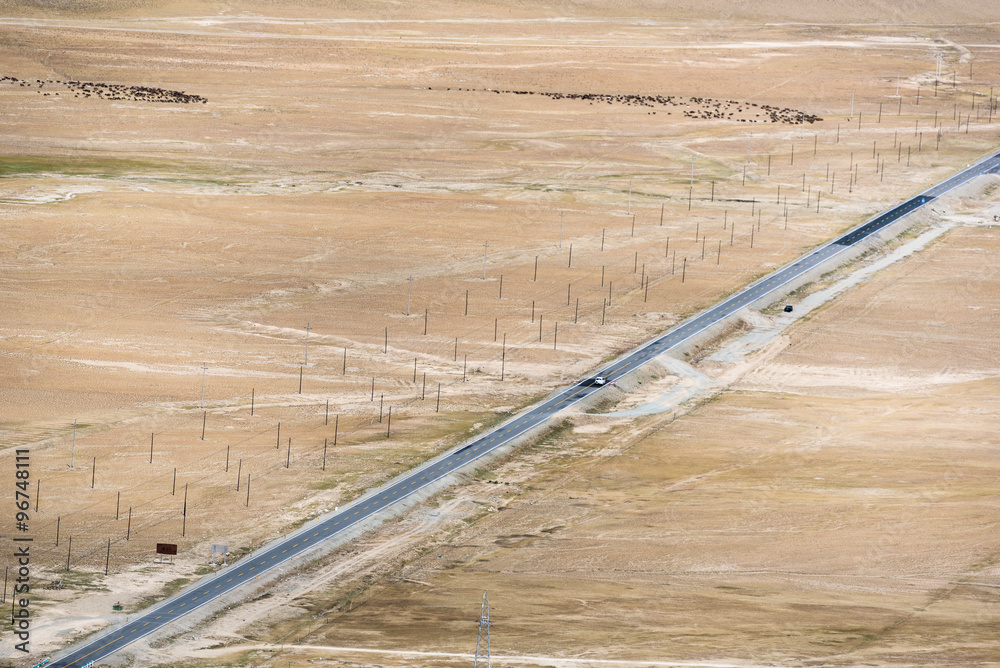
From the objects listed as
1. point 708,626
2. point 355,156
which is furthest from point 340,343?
point 355,156

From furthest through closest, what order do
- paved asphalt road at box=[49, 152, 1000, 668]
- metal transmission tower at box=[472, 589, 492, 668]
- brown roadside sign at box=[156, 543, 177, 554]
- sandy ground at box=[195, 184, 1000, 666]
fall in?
1. brown roadside sign at box=[156, 543, 177, 554]
2. sandy ground at box=[195, 184, 1000, 666]
3. paved asphalt road at box=[49, 152, 1000, 668]
4. metal transmission tower at box=[472, 589, 492, 668]

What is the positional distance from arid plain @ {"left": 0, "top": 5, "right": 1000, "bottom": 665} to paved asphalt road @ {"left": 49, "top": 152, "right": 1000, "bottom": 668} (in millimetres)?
1714

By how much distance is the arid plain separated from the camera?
84875 millimetres

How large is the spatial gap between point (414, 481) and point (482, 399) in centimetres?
1738

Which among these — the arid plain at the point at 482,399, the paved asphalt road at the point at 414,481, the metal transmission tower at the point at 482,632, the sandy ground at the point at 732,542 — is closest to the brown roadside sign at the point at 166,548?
the arid plain at the point at 482,399

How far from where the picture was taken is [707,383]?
124 meters

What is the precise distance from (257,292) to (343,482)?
42.3 meters

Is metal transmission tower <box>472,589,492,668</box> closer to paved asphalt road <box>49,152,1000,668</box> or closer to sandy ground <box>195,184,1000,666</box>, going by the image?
sandy ground <box>195,184,1000,666</box>

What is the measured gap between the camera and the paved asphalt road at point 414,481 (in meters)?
78.9

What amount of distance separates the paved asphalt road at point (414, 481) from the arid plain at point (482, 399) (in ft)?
5.62

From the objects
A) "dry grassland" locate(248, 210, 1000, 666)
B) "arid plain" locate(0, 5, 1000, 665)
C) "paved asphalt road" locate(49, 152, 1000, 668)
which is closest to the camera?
"paved asphalt road" locate(49, 152, 1000, 668)

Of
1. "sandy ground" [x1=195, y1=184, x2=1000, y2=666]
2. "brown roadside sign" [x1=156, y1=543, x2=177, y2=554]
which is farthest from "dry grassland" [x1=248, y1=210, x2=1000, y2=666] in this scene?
"brown roadside sign" [x1=156, y1=543, x2=177, y2=554]

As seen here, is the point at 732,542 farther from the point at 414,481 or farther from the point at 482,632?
the point at 482,632

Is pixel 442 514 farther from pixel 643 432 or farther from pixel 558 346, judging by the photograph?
pixel 558 346
